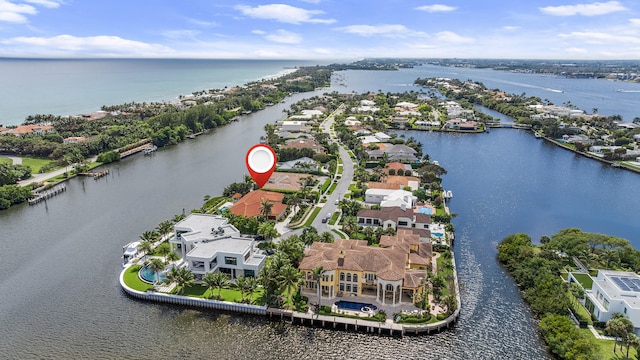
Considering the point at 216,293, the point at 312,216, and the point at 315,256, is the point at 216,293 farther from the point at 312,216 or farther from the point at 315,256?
the point at 312,216

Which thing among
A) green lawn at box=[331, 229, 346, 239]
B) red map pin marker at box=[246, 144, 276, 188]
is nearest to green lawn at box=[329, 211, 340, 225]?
green lawn at box=[331, 229, 346, 239]

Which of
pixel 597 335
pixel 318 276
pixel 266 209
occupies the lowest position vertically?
pixel 597 335

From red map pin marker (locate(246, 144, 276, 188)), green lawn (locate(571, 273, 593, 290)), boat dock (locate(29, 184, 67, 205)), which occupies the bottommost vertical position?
boat dock (locate(29, 184, 67, 205))

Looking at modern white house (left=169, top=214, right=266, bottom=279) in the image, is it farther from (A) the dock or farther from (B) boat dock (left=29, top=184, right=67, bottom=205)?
(A) the dock

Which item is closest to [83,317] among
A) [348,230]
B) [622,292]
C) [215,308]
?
[215,308]

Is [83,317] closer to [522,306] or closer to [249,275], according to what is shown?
[249,275]

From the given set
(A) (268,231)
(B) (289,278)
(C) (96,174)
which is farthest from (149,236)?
(C) (96,174)
